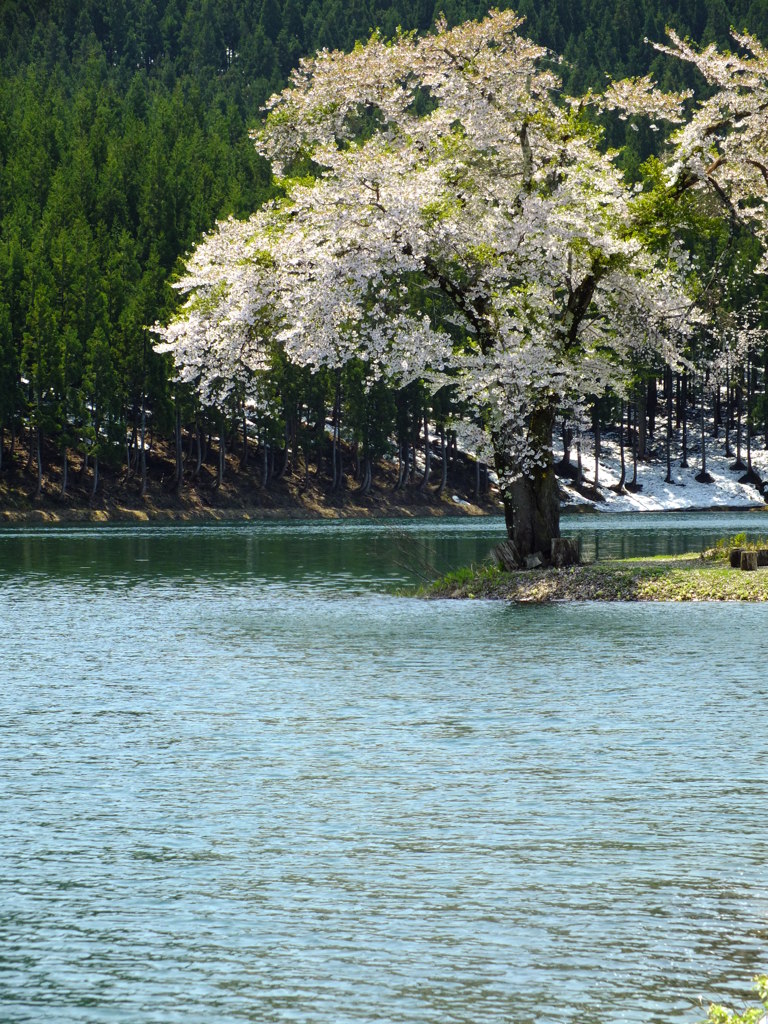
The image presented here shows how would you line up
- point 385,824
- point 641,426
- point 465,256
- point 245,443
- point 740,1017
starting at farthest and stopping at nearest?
point 641,426, point 245,443, point 465,256, point 385,824, point 740,1017

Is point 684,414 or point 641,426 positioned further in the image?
point 641,426

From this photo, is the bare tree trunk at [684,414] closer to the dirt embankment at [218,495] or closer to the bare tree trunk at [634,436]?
the bare tree trunk at [634,436]

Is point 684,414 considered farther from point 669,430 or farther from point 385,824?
point 385,824

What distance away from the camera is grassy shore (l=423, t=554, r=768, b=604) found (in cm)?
3681

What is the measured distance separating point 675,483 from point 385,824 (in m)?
116

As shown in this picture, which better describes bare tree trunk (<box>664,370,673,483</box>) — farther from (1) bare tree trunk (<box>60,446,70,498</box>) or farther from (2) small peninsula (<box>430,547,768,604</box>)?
(2) small peninsula (<box>430,547,768,604</box>)

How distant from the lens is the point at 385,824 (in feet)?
49.5

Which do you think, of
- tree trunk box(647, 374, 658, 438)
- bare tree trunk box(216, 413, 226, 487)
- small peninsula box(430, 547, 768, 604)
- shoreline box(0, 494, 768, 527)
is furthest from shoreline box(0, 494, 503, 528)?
small peninsula box(430, 547, 768, 604)

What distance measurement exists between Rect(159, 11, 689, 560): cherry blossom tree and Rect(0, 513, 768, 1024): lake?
9.21 m

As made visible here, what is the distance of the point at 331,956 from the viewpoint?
36.2 feet

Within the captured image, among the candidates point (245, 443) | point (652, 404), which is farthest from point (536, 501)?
point (652, 404)

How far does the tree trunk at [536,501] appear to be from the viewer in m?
41.3

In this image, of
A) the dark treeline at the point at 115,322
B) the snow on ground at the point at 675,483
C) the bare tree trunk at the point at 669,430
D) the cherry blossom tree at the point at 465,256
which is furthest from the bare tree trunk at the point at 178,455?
the cherry blossom tree at the point at 465,256

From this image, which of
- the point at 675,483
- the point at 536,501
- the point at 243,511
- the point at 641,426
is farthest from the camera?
the point at 641,426
